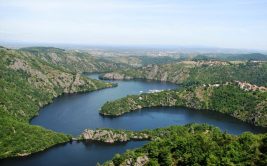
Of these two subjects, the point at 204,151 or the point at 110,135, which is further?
the point at 110,135

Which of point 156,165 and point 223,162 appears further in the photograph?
point 156,165

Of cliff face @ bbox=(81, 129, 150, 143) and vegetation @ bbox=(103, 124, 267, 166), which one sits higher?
vegetation @ bbox=(103, 124, 267, 166)

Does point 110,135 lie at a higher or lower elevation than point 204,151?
lower

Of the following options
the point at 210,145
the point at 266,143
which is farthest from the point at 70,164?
the point at 266,143

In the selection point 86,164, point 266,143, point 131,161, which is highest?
point 266,143

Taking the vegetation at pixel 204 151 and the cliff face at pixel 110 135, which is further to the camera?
the cliff face at pixel 110 135

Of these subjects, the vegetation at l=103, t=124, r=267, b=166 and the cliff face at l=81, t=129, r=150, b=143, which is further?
the cliff face at l=81, t=129, r=150, b=143

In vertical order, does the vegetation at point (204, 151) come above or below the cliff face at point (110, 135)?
above

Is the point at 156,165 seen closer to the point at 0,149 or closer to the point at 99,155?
the point at 99,155
